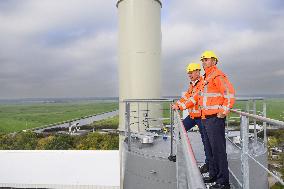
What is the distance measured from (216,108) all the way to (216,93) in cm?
19

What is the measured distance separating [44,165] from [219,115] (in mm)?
15534

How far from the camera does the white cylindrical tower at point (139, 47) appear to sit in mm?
10188

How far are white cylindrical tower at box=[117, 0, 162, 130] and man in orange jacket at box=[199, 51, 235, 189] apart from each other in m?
6.09

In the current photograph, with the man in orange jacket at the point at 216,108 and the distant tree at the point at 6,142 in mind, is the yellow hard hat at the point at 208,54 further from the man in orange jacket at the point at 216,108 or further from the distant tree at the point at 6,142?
the distant tree at the point at 6,142

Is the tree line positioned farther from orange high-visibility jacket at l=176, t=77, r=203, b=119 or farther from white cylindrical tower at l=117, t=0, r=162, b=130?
orange high-visibility jacket at l=176, t=77, r=203, b=119

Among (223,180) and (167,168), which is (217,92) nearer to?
(223,180)

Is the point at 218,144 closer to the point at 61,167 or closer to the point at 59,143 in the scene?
the point at 61,167

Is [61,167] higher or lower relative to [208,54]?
lower

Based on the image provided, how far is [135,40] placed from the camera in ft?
33.4

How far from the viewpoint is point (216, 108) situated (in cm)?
409

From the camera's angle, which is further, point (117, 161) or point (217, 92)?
point (117, 161)

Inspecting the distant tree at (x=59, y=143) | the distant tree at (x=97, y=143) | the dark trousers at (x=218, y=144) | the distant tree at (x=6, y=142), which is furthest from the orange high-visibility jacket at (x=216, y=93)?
the distant tree at (x=6, y=142)

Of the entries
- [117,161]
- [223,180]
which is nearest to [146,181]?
[223,180]

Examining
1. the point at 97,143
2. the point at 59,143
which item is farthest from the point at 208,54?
the point at 59,143
